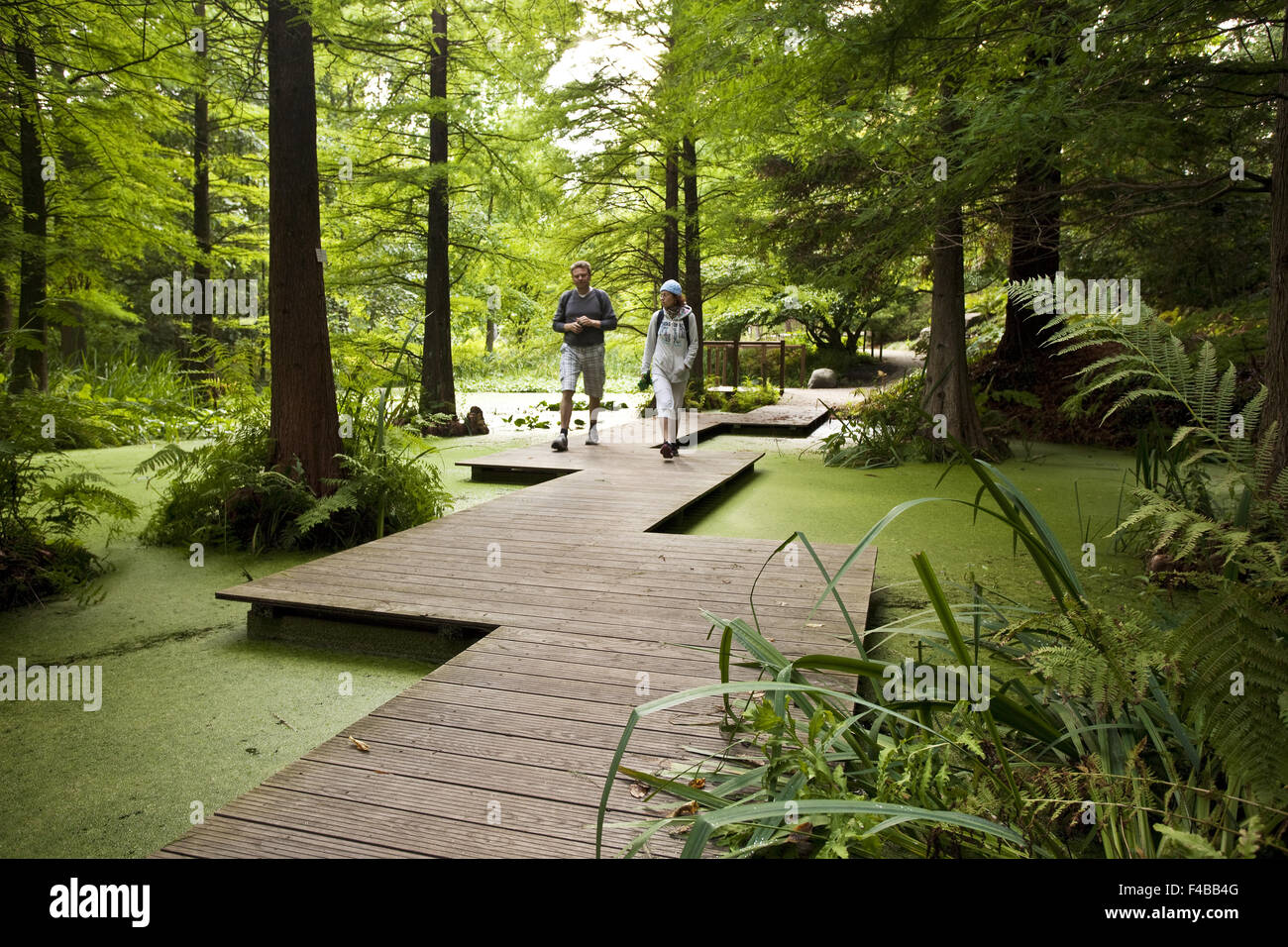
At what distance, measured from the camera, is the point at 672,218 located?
1134 centimetres

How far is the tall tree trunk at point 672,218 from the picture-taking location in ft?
37.0

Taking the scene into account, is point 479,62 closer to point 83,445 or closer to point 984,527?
point 83,445

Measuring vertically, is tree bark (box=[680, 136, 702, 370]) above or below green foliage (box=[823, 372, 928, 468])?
above

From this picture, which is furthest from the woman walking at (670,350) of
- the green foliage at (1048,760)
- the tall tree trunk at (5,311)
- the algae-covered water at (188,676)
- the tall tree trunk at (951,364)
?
the green foliage at (1048,760)

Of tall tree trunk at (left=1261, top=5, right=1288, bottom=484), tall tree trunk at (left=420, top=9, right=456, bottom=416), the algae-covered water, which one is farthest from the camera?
tall tree trunk at (left=420, top=9, right=456, bottom=416)

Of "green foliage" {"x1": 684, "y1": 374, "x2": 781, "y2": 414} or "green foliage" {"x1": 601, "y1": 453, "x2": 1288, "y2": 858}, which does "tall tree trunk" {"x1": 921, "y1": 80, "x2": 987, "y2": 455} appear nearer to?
"green foliage" {"x1": 684, "y1": 374, "x2": 781, "y2": 414}

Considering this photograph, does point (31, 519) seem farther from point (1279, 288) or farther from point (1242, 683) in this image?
point (1279, 288)

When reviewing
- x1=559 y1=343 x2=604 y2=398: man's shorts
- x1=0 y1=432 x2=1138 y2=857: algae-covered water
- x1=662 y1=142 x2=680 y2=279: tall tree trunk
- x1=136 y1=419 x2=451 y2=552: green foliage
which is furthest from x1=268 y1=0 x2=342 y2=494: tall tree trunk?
x1=662 y1=142 x2=680 y2=279: tall tree trunk

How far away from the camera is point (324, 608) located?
328 centimetres

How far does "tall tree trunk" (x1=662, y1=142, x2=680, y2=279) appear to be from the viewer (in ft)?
37.0

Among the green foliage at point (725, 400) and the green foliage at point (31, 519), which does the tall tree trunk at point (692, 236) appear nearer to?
the green foliage at point (725, 400)

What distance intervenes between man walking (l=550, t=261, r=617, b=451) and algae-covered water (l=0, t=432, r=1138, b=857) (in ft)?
8.16

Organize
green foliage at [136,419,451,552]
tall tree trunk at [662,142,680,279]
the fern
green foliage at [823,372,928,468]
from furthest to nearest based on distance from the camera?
tall tree trunk at [662,142,680,279] → green foliage at [823,372,928,468] → green foliage at [136,419,451,552] → the fern
